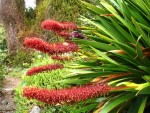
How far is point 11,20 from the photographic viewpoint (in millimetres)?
13531

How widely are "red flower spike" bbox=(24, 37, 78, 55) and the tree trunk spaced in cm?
1027

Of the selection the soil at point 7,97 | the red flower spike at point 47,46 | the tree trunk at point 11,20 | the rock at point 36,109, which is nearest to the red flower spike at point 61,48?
the red flower spike at point 47,46

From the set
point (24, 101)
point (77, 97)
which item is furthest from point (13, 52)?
point (77, 97)

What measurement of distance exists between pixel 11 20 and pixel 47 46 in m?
10.6

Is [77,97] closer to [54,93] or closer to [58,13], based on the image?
[54,93]

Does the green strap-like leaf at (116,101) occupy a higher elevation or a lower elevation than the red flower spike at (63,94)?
lower

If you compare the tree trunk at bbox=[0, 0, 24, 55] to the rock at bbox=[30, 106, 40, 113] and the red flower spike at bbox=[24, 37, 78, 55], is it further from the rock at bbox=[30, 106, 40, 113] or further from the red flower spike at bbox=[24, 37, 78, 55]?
the red flower spike at bbox=[24, 37, 78, 55]

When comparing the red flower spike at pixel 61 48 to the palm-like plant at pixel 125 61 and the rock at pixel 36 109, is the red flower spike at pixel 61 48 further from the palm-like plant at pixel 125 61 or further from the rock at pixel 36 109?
the rock at pixel 36 109

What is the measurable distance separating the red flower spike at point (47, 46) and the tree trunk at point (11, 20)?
10272mm

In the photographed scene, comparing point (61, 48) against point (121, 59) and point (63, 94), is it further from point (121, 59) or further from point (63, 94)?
point (63, 94)

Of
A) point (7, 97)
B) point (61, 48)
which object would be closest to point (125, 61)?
point (61, 48)

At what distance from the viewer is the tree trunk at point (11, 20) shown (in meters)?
13.4

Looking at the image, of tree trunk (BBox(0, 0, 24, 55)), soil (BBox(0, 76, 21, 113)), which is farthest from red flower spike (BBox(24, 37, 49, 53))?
tree trunk (BBox(0, 0, 24, 55))

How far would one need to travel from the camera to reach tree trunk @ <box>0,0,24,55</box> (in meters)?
13.4
